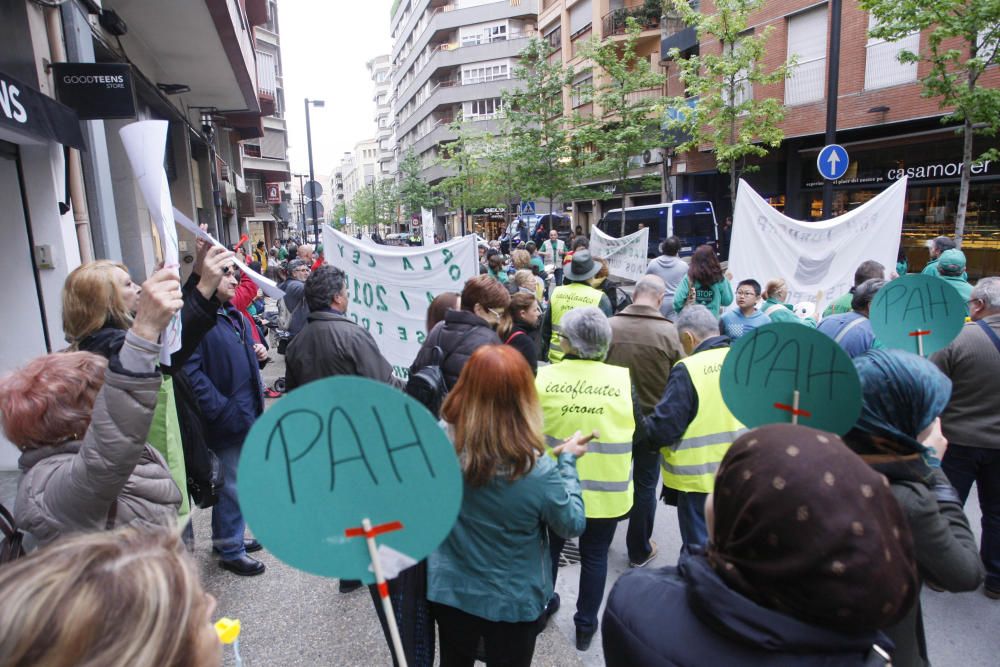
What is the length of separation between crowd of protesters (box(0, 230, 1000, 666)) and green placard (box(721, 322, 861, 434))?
4.0 inches

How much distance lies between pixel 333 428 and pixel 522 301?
331cm

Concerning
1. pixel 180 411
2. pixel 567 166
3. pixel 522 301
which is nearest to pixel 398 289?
pixel 522 301

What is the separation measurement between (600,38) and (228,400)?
24930mm

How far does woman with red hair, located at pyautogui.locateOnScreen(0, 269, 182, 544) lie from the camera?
1679mm

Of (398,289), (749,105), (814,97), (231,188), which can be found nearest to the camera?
(398,289)

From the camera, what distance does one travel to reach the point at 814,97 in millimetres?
17234

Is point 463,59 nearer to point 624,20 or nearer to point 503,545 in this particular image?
point 624,20

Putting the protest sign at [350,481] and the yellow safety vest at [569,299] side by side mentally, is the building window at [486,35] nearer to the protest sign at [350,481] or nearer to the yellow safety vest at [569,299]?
the yellow safety vest at [569,299]

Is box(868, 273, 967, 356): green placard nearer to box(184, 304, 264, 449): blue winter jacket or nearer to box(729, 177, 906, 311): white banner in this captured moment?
box(729, 177, 906, 311): white banner

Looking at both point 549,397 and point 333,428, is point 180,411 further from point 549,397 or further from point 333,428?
point 333,428

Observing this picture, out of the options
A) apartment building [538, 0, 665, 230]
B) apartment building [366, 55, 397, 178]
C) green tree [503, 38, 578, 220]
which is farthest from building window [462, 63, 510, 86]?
apartment building [366, 55, 397, 178]

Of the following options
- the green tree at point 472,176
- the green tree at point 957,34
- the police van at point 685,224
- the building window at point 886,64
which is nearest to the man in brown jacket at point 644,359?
the green tree at point 957,34

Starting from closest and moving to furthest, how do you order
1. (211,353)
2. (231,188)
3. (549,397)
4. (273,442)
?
(273,442) → (549,397) → (211,353) → (231,188)

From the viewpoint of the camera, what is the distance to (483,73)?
47.5m
